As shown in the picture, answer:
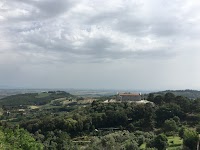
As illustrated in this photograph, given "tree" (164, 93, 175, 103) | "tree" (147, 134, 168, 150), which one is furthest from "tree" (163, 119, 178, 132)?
"tree" (164, 93, 175, 103)

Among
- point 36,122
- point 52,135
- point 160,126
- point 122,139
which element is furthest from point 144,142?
point 36,122

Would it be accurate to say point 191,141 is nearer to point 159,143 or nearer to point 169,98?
point 159,143

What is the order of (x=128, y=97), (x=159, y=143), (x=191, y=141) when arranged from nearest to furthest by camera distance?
1. (x=191, y=141)
2. (x=159, y=143)
3. (x=128, y=97)

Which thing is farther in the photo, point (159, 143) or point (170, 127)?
point (170, 127)

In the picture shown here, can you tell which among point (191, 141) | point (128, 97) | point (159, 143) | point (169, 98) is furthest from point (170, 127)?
point (128, 97)

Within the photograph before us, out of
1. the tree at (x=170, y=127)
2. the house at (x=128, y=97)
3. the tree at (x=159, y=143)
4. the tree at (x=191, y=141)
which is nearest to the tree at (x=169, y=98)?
the house at (x=128, y=97)

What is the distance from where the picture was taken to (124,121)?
75.5 m

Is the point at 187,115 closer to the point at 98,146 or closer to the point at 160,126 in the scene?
the point at 160,126

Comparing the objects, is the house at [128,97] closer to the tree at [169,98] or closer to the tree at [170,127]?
the tree at [169,98]

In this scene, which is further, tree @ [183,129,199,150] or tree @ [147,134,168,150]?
tree @ [147,134,168,150]

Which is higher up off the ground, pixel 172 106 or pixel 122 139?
pixel 172 106

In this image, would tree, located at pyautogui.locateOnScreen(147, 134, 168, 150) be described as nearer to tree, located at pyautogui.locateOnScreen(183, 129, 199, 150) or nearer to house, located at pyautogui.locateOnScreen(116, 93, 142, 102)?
tree, located at pyautogui.locateOnScreen(183, 129, 199, 150)

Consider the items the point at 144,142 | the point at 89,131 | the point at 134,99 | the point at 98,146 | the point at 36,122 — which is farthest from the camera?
the point at 134,99

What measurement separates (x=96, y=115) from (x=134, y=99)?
29.3 meters
